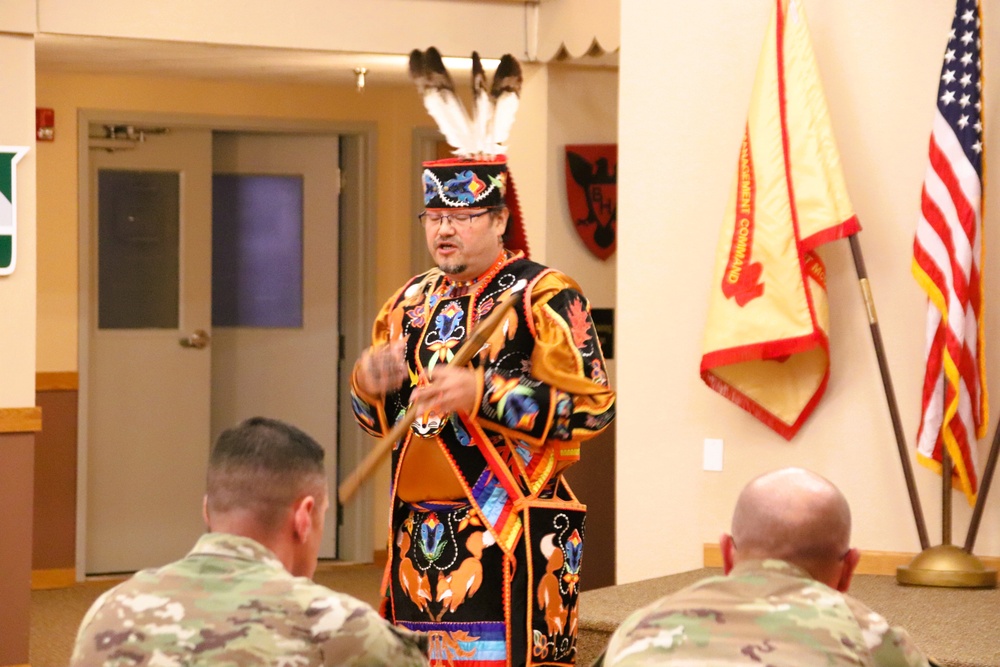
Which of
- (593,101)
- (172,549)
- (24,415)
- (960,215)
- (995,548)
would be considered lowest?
(172,549)

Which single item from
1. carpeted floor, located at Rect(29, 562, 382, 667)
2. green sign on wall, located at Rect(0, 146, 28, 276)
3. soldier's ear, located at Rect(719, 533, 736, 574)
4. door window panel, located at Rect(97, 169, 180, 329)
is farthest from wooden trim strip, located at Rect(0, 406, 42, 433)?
soldier's ear, located at Rect(719, 533, 736, 574)

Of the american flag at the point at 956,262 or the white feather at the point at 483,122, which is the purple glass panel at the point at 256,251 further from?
the white feather at the point at 483,122

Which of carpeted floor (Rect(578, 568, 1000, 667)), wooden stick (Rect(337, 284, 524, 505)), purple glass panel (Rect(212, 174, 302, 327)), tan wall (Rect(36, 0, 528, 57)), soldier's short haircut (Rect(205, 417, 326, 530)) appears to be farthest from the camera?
purple glass panel (Rect(212, 174, 302, 327))

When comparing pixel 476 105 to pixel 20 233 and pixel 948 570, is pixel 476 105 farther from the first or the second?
pixel 20 233

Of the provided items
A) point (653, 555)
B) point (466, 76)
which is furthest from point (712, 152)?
point (466, 76)

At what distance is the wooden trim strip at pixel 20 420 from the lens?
491 centimetres

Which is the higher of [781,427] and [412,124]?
[412,124]

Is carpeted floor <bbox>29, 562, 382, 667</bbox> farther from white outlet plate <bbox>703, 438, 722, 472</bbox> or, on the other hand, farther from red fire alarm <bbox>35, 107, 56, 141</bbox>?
white outlet plate <bbox>703, 438, 722, 472</bbox>

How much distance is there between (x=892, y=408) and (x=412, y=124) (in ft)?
11.9

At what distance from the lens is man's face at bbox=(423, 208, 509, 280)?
9.58 ft

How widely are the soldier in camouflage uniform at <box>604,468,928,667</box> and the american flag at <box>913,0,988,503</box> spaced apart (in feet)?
7.81

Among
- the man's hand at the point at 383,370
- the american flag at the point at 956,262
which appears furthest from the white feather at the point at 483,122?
the american flag at the point at 956,262

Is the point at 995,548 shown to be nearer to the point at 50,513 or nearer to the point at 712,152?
the point at 712,152

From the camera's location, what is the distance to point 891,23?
4.31 m
